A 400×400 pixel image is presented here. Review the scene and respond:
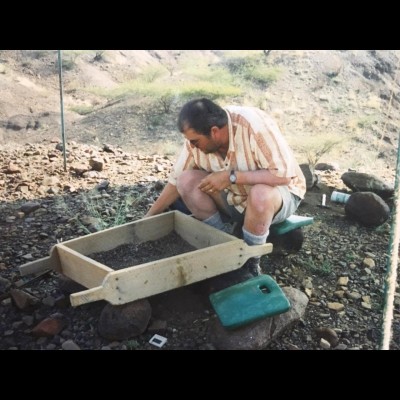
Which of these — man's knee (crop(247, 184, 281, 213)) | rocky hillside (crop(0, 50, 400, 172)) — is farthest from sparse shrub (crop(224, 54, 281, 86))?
man's knee (crop(247, 184, 281, 213))

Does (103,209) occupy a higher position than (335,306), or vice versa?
(103,209)

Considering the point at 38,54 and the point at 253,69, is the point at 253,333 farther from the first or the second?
the point at 38,54

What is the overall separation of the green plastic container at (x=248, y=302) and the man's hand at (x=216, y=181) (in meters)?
0.53

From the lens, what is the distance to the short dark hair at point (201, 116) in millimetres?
2588

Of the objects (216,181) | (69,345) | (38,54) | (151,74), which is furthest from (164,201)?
(38,54)

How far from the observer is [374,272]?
3070 millimetres

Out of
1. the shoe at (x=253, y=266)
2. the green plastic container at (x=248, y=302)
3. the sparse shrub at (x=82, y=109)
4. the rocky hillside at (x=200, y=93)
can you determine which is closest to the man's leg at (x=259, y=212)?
the shoe at (x=253, y=266)

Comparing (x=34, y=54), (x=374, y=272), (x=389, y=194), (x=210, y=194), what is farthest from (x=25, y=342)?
(x=34, y=54)

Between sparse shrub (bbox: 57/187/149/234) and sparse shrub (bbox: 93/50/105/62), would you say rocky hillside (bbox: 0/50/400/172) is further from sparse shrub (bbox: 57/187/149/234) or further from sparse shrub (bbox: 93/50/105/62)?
sparse shrub (bbox: 57/187/149/234)

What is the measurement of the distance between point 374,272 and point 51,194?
2.46m

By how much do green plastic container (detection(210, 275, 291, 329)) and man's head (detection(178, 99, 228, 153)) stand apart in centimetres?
77

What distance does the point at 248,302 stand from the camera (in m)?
2.43

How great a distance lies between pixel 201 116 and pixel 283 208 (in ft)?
2.24

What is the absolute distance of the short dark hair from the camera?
2588 millimetres
